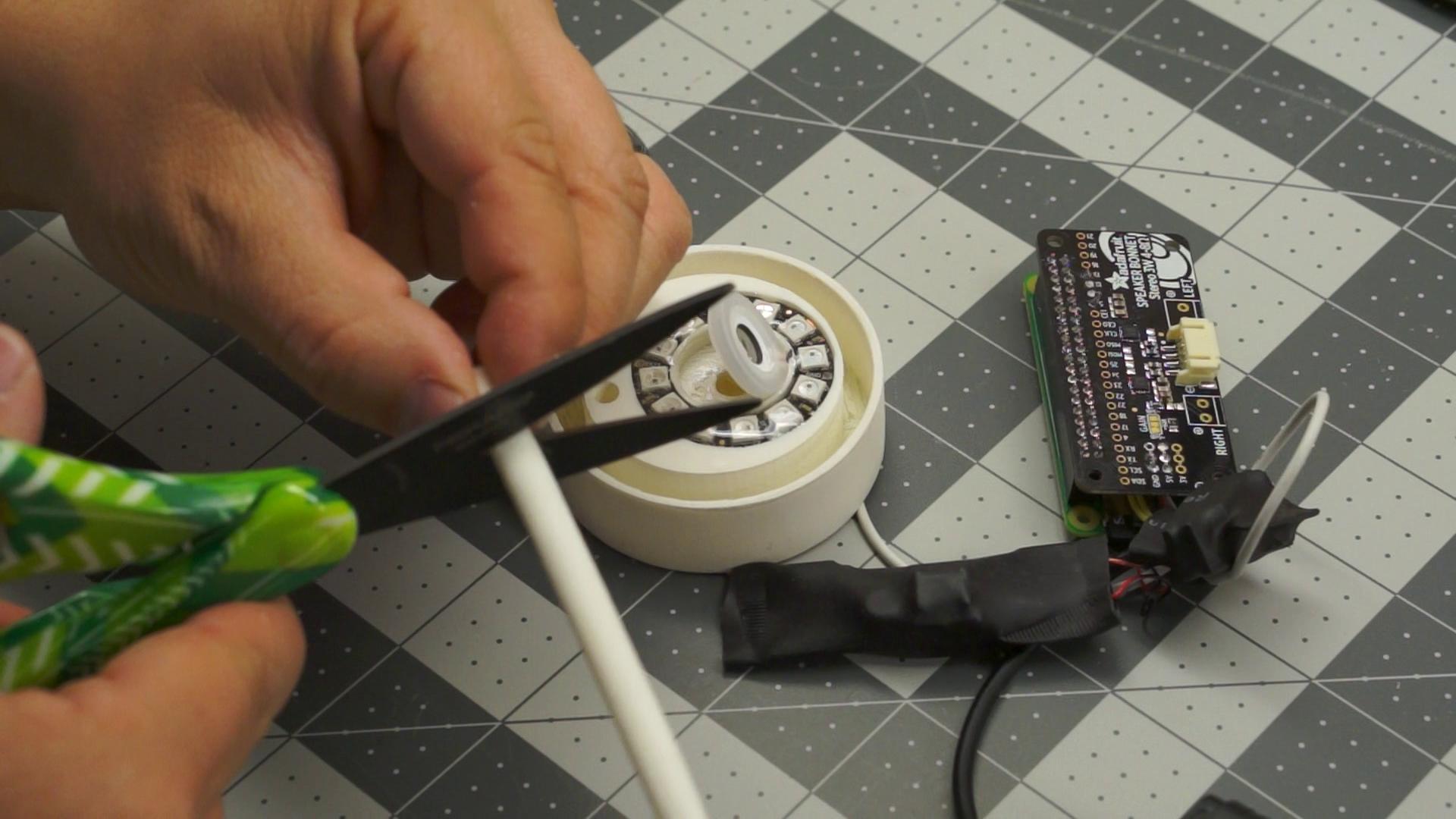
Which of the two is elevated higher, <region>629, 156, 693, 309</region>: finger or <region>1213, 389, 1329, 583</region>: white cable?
<region>629, 156, 693, 309</region>: finger

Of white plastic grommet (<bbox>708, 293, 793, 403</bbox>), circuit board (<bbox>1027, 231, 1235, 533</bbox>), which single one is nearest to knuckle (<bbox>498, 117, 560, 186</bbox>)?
white plastic grommet (<bbox>708, 293, 793, 403</bbox>)

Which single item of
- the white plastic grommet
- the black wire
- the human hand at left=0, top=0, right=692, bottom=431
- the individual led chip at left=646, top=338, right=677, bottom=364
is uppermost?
the human hand at left=0, top=0, right=692, bottom=431

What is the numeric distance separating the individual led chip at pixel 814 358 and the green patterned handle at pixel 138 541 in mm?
586

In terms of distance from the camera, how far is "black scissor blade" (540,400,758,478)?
0.95 m

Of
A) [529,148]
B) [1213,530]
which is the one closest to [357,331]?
[529,148]

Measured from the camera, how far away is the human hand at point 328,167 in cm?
99

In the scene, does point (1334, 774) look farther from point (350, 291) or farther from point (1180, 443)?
point (350, 291)

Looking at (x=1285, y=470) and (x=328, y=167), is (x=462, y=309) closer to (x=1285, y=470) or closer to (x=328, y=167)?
Result: (x=328, y=167)

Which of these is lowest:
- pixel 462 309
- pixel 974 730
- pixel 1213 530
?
pixel 974 730

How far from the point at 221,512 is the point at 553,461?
233 millimetres

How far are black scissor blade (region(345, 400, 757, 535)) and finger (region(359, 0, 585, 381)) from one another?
70mm

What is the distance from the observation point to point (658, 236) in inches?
47.9

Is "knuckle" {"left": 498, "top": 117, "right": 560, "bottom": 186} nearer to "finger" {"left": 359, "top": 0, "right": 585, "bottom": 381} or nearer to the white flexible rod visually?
"finger" {"left": 359, "top": 0, "right": 585, "bottom": 381}

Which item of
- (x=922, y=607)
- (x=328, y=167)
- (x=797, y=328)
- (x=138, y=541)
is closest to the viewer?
(x=138, y=541)
